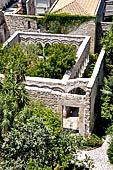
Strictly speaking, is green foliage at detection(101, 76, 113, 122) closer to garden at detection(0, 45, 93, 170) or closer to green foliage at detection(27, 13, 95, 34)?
garden at detection(0, 45, 93, 170)

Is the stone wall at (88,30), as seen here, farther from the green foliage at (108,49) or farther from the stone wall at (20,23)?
the stone wall at (20,23)

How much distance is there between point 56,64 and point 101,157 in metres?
7.50

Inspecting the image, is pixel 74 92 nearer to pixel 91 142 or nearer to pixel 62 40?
pixel 91 142

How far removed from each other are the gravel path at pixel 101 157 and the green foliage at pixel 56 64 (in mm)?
6084

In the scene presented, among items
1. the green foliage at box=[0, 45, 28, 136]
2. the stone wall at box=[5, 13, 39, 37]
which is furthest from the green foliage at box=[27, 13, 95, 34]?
the green foliage at box=[0, 45, 28, 136]

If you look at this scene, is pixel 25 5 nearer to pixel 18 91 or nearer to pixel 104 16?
pixel 104 16

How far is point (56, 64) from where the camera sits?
75.9 ft

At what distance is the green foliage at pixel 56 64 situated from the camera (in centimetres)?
2300

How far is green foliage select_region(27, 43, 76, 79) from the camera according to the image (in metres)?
23.0

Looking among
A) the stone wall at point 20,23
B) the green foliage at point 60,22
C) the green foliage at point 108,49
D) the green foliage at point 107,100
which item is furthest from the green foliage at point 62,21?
the green foliage at point 107,100

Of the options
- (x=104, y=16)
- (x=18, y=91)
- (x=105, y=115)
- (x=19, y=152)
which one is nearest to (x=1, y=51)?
(x=18, y=91)

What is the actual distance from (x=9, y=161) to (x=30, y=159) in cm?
121

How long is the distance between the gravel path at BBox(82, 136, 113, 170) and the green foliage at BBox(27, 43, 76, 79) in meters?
6.08

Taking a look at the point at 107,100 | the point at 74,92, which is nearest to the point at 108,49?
the point at 74,92
